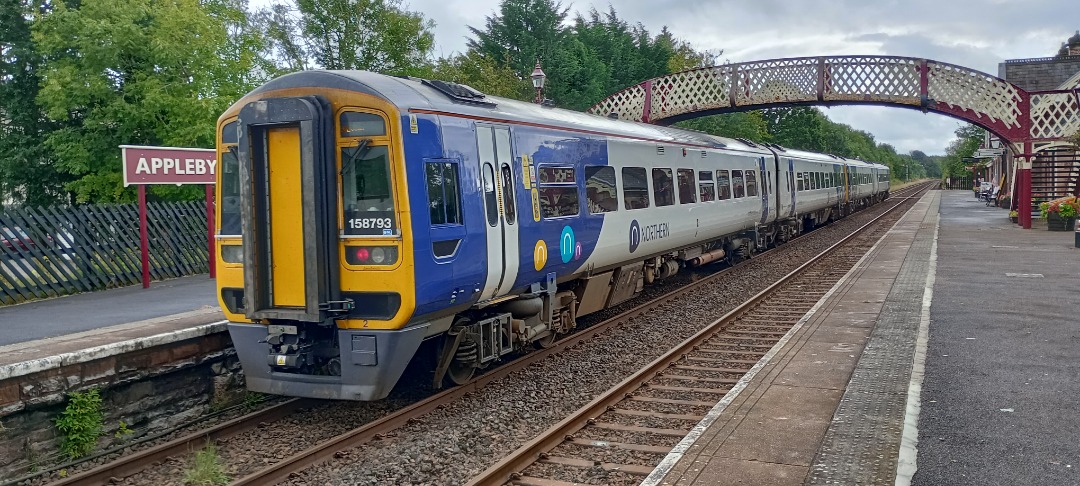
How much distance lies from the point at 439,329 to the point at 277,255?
156 centimetres

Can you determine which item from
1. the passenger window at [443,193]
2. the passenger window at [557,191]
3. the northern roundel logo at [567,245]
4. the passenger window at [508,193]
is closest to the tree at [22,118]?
the passenger window at [557,191]

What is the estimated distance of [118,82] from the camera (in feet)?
68.0

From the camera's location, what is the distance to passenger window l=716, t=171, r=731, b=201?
15.3 meters

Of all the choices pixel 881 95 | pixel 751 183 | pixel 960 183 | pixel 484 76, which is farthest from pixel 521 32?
pixel 960 183

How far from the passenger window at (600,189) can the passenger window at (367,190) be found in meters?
3.73

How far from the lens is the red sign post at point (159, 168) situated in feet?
38.8

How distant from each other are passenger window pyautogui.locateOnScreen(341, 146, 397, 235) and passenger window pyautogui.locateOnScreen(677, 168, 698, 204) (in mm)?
7394

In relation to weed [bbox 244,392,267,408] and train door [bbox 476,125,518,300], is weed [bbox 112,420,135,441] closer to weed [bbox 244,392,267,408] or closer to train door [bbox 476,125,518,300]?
weed [bbox 244,392,267,408]

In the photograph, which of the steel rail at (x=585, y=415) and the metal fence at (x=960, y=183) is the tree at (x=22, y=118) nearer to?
the steel rail at (x=585, y=415)

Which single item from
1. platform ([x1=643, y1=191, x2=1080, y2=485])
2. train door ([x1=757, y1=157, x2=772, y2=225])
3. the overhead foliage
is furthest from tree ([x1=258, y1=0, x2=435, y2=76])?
platform ([x1=643, y1=191, x2=1080, y2=485])

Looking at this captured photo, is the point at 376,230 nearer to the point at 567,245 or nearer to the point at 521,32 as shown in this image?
the point at 567,245

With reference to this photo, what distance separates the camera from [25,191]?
2303cm

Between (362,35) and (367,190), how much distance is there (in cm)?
2440

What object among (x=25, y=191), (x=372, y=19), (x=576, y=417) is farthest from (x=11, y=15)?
(x=576, y=417)
